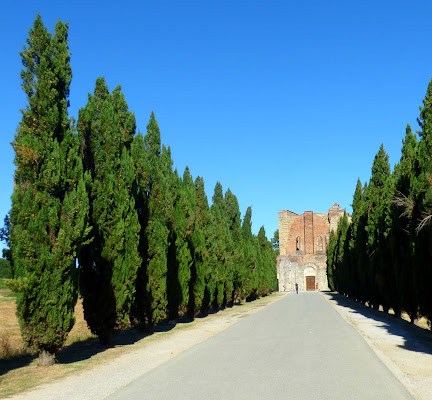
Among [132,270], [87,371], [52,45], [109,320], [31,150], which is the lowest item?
[87,371]

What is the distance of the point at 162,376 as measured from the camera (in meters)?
8.05

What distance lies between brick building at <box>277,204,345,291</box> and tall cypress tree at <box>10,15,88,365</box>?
220 feet

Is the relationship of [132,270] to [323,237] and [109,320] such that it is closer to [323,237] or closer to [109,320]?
[109,320]

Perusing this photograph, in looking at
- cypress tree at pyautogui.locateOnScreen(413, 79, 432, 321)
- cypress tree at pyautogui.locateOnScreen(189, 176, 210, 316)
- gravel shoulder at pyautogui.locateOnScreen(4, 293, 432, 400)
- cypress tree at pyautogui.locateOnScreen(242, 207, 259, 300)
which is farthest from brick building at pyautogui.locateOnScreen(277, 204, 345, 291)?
cypress tree at pyautogui.locateOnScreen(413, 79, 432, 321)

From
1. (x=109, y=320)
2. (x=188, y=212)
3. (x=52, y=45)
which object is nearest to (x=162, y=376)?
(x=109, y=320)

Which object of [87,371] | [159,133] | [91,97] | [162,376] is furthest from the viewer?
[159,133]

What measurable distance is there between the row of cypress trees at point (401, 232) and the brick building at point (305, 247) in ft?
118

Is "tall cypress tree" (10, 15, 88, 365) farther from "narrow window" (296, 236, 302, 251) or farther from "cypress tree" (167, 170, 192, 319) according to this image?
"narrow window" (296, 236, 302, 251)

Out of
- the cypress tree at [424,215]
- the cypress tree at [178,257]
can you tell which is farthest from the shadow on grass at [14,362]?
the cypress tree at [424,215]

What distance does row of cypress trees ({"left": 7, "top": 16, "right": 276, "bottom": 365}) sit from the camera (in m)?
9.15

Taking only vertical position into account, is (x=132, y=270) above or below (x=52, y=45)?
below

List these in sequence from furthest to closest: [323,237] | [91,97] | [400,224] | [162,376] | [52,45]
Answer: [323,237]
[400,224]
[91,97]
[52,45]
[162,376]

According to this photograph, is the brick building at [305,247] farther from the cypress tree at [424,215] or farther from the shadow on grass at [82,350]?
the cypress tree at [424,215]

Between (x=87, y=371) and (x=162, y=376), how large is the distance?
1.82m
